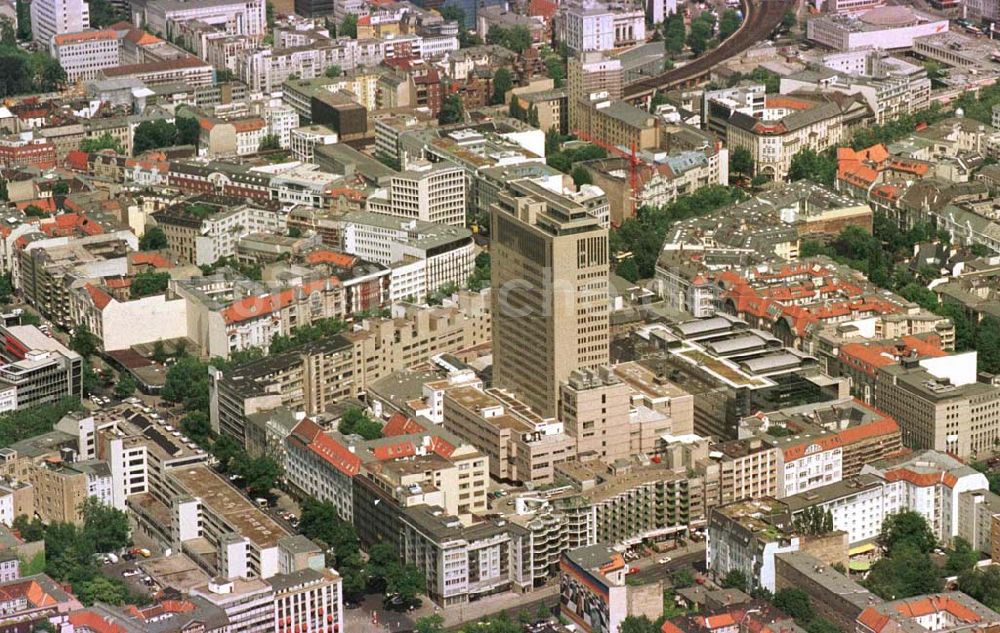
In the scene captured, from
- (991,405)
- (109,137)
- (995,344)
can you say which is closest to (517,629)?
(991,405)

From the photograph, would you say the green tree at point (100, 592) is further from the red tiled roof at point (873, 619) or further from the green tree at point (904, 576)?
the green tree at point (904, 576)

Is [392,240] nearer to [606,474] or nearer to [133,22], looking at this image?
[606,474]

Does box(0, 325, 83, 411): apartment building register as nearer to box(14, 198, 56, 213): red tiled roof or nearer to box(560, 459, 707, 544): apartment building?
box(14, 198, 56, 213): red tiled roof

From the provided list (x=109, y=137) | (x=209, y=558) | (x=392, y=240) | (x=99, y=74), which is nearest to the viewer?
(x=209, y=558)

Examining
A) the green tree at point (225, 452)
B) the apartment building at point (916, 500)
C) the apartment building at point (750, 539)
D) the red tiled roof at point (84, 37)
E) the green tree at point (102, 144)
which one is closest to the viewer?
the apartment building at point (750, 539)

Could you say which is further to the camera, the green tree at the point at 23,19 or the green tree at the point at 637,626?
the green tree at the point at 23,19

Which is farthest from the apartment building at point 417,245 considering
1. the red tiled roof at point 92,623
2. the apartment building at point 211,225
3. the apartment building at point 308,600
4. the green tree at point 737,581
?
the red tiled roof at point 92,623

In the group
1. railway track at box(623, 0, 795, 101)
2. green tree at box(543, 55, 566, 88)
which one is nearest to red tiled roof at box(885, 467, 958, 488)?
railway track at box(623, 0, 795, 101)
